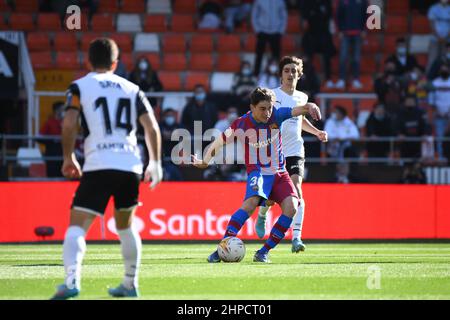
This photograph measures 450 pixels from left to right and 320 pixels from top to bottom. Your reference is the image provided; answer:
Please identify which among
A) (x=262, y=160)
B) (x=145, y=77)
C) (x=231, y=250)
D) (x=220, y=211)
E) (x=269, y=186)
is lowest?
(x=231, y=250)

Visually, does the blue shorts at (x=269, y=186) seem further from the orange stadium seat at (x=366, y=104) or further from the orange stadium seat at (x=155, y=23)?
the orange stadium seat at (x=155, y=23)

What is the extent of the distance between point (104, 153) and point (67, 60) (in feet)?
60.4

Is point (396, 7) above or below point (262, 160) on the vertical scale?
above

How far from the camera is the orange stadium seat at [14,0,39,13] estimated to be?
94.7ft

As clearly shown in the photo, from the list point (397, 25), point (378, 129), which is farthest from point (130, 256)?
point (397, 25)

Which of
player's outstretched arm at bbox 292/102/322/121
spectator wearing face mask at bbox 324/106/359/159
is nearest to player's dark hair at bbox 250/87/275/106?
player's outstretched arm at bbox 292/102/322/121

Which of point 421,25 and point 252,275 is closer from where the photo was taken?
point 252,275

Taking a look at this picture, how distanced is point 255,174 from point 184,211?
7014 mm

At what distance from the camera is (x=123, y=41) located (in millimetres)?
28391

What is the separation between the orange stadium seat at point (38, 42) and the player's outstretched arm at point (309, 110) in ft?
54.0

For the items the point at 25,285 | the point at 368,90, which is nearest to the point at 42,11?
the point at 368,90

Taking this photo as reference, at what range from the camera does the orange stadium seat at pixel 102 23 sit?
1118 inches

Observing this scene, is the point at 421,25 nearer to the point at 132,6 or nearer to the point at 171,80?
the point at 171,80

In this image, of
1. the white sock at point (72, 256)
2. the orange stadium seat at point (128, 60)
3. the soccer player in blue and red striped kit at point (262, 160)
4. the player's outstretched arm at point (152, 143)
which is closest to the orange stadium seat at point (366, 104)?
the orange stadium seat at point (128, 60)
